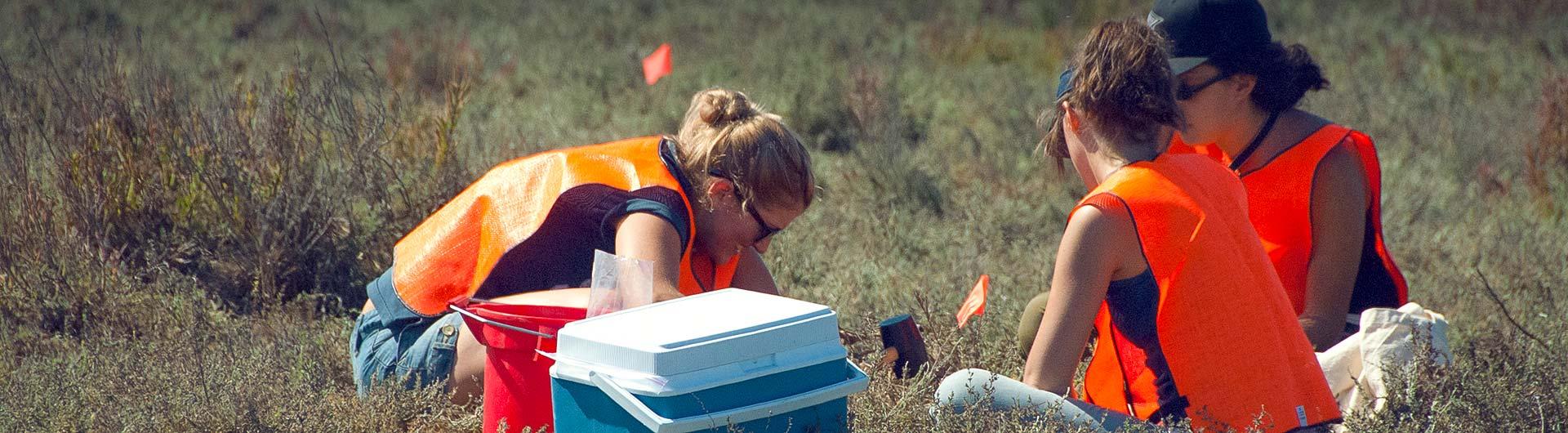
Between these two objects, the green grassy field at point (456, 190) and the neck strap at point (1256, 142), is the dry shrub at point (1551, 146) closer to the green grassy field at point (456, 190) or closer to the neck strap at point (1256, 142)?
the green grassy field at point (456, 190)

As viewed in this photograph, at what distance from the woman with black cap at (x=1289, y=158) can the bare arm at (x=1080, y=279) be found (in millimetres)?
780

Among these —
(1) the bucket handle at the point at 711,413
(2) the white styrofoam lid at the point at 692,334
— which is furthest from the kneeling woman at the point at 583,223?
(1) the bucket handle at the point at 711,413

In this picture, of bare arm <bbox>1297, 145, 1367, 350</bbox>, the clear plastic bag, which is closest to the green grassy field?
bare arm <bbox>1297, 145, 1367, 350</bbox>

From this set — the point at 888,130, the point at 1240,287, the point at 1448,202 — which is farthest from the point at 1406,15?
the point at 1240,287

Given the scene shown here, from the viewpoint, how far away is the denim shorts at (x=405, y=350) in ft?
9.61

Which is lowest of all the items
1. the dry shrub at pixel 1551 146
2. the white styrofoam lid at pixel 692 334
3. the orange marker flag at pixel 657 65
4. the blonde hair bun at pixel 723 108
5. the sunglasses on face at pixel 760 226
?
the dry shrub at pixel 1551 146

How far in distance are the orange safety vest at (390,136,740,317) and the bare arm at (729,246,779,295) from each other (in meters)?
0.21

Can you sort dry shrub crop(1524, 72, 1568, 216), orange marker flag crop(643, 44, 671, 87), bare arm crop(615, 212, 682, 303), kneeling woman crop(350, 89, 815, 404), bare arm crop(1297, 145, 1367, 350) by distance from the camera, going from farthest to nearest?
orange marker flag crop(643, 44, 671, 87), dry shrub crop(1524, 72, 1568, 216), bare arm crop(1297, 145, 1367, 350), kneeling woman crop(350, 89, 815, 404), bare arm crop(615, 212, 682, 303)

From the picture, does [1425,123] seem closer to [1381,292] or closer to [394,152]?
[1381,292]

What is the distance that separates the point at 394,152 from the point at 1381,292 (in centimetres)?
340

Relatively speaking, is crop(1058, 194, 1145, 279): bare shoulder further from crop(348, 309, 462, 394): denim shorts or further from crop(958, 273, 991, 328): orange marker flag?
crop(348, 309, 462, 394): denim shorts

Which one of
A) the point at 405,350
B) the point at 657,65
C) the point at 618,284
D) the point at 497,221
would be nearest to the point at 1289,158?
the point at 618,284

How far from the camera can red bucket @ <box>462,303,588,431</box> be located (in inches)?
97.0

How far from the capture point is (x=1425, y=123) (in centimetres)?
747
